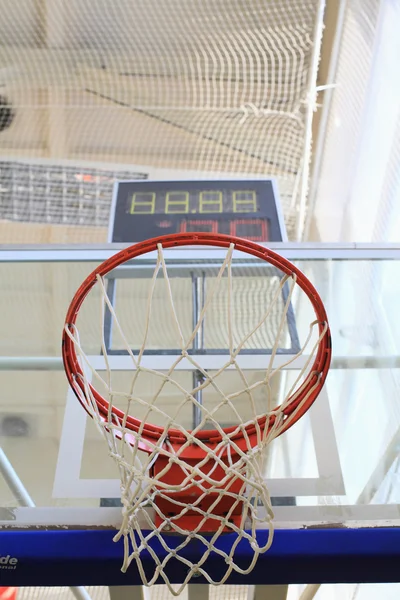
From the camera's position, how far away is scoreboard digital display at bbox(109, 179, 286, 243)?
2.14 metres

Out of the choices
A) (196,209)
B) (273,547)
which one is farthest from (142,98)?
(273,547)

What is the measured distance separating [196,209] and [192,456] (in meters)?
1.21

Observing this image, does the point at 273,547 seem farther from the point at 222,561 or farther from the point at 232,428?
the point at 232,428

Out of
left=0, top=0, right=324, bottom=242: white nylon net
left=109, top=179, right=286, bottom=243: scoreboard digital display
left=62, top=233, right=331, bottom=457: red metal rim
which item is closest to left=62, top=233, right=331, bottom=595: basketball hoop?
left=62, top=233, right=331, bottom=457: red metal rim

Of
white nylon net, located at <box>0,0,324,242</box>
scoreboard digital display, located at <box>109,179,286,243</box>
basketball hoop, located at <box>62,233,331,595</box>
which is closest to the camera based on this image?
basketball hoop, located at <box>62,233,331,595</box>

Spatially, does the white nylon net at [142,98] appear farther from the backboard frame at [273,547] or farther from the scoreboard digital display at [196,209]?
the backboard frame at [273,547]

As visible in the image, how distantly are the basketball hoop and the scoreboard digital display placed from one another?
3.19ft

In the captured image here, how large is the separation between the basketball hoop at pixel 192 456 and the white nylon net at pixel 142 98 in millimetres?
1923

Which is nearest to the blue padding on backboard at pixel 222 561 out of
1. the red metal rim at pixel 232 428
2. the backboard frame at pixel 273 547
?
the backboard frame at pixel 273 547

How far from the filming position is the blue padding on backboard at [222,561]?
108 cm

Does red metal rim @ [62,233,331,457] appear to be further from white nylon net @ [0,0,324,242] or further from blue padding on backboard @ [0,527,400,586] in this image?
white nylon net @ [0,0,324,242]

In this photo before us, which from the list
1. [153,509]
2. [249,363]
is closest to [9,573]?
[153,509]

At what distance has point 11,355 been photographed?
166 cm

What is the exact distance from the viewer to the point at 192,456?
43.9 inches
